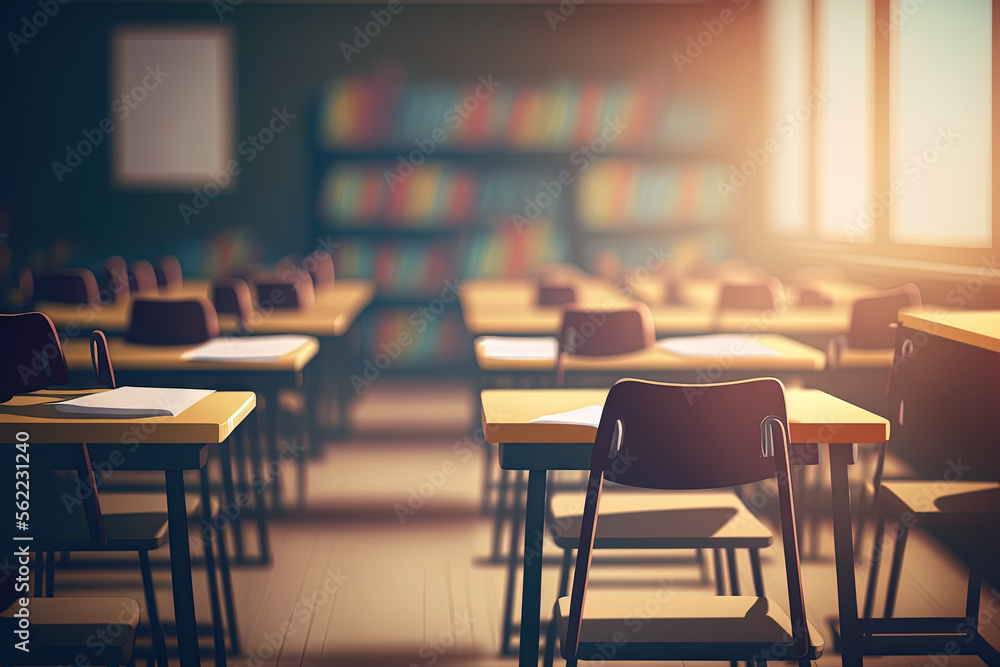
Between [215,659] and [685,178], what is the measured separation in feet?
18.4

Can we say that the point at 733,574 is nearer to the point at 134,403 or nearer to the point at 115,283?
the point at 134,403

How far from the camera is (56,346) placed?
6.54 ft

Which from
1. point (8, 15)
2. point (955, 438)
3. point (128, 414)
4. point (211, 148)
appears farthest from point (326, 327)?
point (8, 15)

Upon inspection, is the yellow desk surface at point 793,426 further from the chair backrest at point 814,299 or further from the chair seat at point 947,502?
the chair backrest at point 814,299

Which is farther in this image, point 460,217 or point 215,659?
point 460,217

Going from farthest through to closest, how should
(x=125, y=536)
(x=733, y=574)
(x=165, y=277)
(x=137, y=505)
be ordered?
(x=165, y=277), (x=733, y=574), (x=137, y=505), (x=125, y=536)

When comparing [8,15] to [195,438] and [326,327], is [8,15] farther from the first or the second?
[195,438]

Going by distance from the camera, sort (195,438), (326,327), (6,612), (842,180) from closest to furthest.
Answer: (195,438) → (6,612) → (326,327) → (842,180)

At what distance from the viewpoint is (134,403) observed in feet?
5.58

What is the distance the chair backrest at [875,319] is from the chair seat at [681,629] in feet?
5.81

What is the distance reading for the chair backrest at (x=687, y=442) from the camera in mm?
1422

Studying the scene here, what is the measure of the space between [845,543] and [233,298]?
2.79 meters

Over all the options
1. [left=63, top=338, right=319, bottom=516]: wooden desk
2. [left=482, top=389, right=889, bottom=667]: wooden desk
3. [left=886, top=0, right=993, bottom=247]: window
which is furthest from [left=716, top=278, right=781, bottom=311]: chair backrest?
[left=482, top=389, right=889, bottom=667]: wooden desk

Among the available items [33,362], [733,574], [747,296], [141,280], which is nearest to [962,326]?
[733,574]
